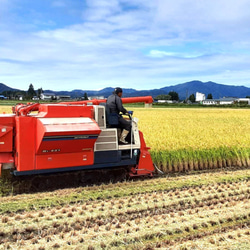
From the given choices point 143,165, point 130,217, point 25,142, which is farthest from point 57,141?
point 143,165

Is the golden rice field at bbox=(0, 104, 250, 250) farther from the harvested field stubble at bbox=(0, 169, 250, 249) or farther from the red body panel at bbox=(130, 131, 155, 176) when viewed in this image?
the red body panel at bbox=(130, 131, 155, 176)

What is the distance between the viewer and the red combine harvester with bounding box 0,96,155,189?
6414mm

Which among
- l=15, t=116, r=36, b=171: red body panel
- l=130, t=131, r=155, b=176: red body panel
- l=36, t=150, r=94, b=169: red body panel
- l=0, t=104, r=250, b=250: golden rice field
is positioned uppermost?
l=15, t=116, r=36, b=171: red body panel

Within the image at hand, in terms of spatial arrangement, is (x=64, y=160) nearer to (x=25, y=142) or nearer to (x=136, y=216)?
(x=25, y=142)

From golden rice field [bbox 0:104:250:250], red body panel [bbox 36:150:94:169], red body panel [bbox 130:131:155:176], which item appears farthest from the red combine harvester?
red body panel [bbox 130:131:155:176]

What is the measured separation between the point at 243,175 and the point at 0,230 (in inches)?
248

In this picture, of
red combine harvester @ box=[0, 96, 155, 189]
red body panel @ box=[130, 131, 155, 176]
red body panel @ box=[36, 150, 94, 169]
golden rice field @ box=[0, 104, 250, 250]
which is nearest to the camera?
golden rice field @ box=[0, 104, 250, 250]

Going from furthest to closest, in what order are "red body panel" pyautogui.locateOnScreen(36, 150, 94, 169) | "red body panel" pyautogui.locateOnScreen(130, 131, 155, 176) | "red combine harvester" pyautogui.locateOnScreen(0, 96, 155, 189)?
"red body panel" pyautogui.locateOnScreen(130, 131, 155, 176)
"red body panel" pyautogui.locateOnScreen(36, 150, 94, 169)
"red combine harvester" pyautogui.locateOnScreen(0, 96, 155, 189)

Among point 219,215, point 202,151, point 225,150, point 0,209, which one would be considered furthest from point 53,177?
point 225,150

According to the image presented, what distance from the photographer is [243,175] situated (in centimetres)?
832

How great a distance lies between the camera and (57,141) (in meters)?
6.37

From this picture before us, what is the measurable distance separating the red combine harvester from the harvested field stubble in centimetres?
60

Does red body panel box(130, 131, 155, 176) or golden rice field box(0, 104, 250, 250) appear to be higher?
red body panel box(130, 131, 155, 176)

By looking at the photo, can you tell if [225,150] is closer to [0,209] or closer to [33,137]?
[33,137]
